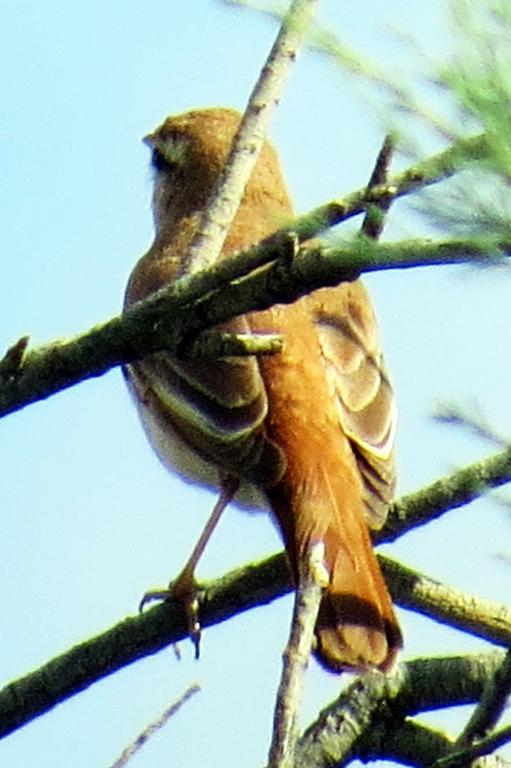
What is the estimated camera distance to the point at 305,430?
6156mm

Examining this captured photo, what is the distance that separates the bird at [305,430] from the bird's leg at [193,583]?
15 millimetres

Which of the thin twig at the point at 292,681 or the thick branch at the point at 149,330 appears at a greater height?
the thick branch at the point at 149,330

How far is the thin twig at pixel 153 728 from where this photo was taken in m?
3.94

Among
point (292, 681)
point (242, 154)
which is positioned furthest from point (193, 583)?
point (292, 681)

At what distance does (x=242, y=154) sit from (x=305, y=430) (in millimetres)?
2416

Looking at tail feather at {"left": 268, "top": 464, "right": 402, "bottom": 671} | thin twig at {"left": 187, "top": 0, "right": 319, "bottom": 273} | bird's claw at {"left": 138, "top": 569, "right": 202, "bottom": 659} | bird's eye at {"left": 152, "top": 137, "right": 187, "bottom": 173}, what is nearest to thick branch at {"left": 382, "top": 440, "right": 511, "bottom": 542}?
tail feather at {"left": 268, "top": 464, "right": 402, "bottom": 671}

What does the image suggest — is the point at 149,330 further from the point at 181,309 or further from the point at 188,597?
the point at 188,597

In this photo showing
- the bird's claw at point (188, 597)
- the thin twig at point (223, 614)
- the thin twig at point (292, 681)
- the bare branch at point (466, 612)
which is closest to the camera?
the thin twig at point (292, 681)

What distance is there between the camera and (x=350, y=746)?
464 cm

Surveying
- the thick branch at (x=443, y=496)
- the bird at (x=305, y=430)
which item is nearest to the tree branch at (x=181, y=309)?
the thick branch at (x=443, y=496)

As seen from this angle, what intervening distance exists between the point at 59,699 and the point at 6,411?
1.58 m

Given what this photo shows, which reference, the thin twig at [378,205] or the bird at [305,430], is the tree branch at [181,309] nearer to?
the thin twig at [378,205]

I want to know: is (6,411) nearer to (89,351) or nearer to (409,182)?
(89,351)

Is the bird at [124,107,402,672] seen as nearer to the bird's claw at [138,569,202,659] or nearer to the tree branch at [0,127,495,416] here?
the bird's claw at [138,569,202,659]
